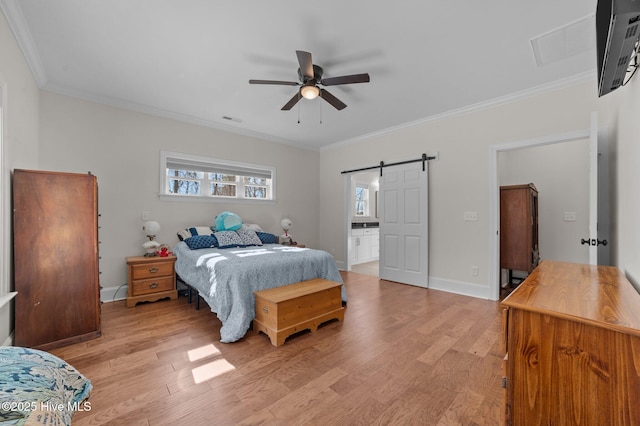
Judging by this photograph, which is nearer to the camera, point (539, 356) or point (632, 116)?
point (539, 356)

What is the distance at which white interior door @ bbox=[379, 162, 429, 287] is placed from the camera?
4.17 metres

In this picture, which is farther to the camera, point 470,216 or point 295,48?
point 470,216

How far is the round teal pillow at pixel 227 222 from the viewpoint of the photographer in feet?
13.5

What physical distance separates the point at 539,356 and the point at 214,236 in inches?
145

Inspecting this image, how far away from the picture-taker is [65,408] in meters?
0.97

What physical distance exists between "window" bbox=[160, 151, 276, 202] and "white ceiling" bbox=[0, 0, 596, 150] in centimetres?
85

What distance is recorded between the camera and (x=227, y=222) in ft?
13.5

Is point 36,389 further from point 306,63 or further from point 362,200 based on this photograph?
point 362,200

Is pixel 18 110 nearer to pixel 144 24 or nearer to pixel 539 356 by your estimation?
pixel 144 24

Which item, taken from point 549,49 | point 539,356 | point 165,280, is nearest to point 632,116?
point 549,49

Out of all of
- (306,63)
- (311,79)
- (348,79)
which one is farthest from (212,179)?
(348,79)

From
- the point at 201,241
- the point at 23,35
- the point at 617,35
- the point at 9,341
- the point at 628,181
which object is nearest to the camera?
the point at 617,35

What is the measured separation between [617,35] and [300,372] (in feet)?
8.44

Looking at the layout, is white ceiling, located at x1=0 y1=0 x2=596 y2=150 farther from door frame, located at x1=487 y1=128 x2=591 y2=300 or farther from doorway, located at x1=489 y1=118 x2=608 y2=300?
door frame, located at x1=487 y1=128 x2=591 y2=300
